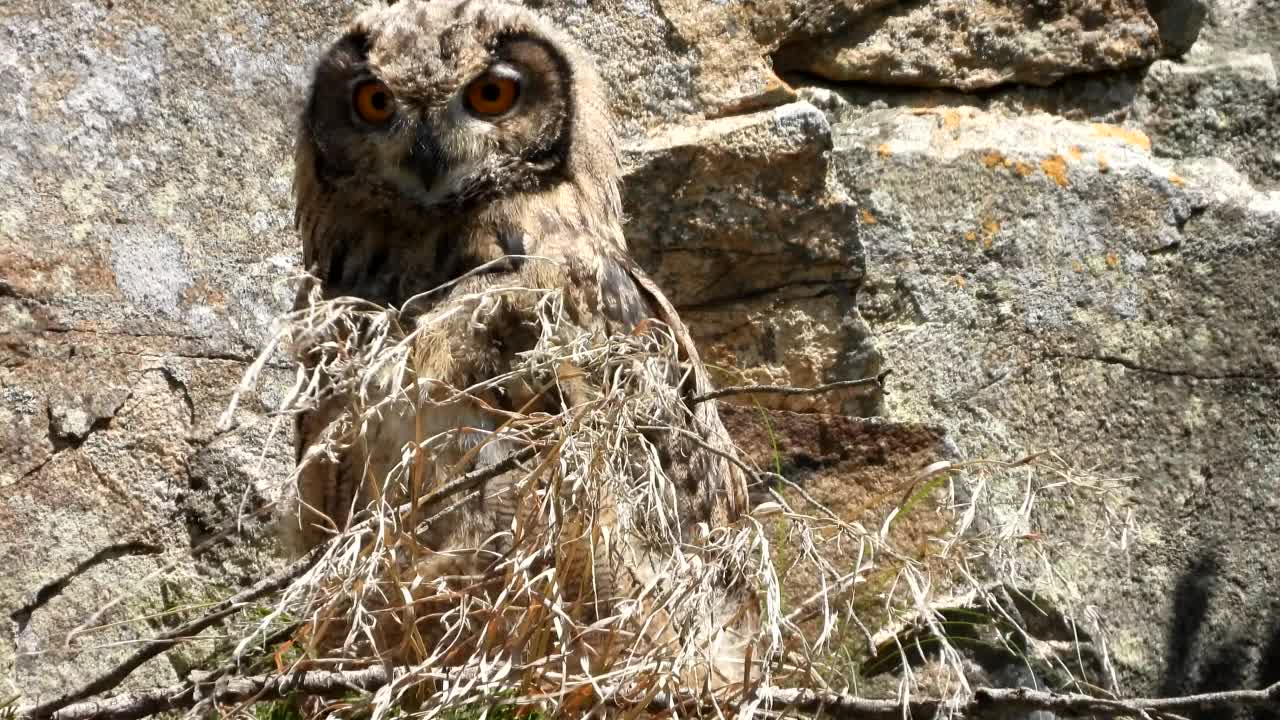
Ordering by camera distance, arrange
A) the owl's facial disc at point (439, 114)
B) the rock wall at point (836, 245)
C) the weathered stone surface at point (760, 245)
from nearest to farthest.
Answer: the owl's facial disc at point (439, 114) → the rock wall at point (836, 245) → the weathered stone surface at point (760, 245)

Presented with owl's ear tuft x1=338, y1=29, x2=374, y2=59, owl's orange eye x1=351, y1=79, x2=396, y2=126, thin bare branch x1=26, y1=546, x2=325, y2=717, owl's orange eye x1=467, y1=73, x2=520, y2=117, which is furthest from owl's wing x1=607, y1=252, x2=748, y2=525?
thin bare branch x1=26, y1=546, x2=325, y2=717

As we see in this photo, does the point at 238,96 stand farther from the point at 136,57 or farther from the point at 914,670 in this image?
the point at 914,670

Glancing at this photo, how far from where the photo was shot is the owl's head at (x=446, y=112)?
2.47 m

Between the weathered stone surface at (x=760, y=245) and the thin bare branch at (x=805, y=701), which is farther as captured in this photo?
the weathered stone surface at (x=760, y=245)

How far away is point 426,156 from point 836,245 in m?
0.90

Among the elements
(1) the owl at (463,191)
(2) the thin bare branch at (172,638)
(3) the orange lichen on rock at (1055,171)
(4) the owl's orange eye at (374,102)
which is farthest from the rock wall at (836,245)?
(2) the thin bare branch at (172,638)

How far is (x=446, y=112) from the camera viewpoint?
8.14 ft

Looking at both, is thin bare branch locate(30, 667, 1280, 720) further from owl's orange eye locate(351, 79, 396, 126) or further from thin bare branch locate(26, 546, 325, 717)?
owl's orange eye locate(351, 79, 396, 126)

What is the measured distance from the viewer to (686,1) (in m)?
2.99

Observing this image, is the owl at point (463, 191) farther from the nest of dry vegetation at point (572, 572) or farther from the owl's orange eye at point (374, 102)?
the nest of dry vegetation at point (572, 572)

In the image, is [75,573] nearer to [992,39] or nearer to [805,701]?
[805,701]

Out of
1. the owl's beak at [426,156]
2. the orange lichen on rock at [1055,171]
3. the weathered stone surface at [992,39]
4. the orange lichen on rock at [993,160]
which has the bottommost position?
the orange lichen on rock at [1055,171]

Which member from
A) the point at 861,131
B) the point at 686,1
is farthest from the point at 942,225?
the point at 686,1

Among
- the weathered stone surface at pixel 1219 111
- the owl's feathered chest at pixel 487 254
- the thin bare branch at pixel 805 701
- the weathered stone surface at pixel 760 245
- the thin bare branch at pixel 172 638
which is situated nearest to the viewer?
the thin bare branch at pixel 805 701
